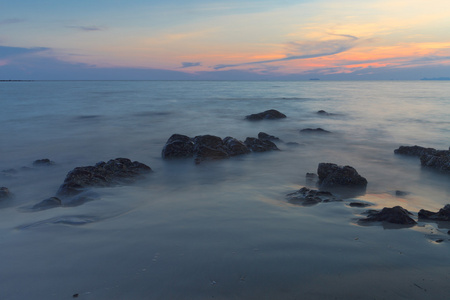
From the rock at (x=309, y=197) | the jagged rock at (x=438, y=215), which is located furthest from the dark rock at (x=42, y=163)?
the jagged rock at (x=438, y=215)

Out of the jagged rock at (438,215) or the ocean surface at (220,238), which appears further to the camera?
the jagged rock at (438,215)

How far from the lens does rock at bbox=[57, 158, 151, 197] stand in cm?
592

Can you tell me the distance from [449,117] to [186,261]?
21.1 metres

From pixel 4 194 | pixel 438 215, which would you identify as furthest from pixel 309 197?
pixel 4 194

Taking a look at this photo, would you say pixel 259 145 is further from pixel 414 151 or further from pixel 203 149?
pixel 414 151

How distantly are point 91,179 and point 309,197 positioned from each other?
3.88 meters

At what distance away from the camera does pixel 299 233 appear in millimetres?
4000

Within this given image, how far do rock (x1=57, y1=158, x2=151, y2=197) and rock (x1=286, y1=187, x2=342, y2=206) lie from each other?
3.19m

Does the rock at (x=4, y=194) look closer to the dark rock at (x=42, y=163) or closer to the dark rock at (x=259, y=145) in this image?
the dark rock at (x=42, y=163)

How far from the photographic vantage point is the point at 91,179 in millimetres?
6164

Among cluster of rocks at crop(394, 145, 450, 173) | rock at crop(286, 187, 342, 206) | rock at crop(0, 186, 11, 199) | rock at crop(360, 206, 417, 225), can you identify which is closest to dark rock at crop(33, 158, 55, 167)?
rock at crop(0, 186, 11, 199)

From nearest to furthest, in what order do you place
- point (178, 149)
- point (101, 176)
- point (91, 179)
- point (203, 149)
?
point (91, 179) → point (101, 176) → point (203, 149) → point (178, 149)

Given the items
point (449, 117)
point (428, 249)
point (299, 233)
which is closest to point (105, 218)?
point (299, 233)

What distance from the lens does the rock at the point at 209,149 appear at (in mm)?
8633
